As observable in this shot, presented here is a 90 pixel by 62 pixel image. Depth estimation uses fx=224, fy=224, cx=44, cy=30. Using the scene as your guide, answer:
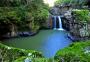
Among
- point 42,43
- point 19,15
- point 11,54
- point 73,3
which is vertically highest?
point 11,54

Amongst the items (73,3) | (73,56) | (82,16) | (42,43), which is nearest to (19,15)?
(42,43)

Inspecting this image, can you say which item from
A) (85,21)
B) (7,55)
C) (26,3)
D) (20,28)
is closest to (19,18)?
(20,28)

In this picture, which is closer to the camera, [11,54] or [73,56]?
[73,56]

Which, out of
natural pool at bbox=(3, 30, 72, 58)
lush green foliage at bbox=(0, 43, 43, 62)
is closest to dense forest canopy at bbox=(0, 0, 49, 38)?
natural pool at bbox=(3, 30, 72, 58)

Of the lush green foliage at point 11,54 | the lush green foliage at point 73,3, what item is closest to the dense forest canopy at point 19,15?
the lush green foliage at point 73,3

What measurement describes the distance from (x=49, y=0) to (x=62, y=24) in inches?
425

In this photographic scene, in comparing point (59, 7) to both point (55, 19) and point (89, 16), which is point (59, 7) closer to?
point (55, 19)

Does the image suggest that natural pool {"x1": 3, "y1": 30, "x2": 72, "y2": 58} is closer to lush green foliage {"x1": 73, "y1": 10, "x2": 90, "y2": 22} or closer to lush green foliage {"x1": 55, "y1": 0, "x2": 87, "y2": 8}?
lush green foliage {"x1": 73, "y1": 10, "x2": 90, "y2": 22}

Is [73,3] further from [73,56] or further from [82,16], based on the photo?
[73,56]

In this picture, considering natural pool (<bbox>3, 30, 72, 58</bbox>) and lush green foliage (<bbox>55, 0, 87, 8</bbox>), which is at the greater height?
lush green foliage (<bbox>55, 0, 87, 8</bbox>)

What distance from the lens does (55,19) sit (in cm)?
3512

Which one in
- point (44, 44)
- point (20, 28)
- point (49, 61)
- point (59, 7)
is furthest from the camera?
point (59, 7)

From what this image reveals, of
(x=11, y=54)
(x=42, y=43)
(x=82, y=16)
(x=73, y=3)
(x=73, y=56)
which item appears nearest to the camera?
(x=73, y=56)

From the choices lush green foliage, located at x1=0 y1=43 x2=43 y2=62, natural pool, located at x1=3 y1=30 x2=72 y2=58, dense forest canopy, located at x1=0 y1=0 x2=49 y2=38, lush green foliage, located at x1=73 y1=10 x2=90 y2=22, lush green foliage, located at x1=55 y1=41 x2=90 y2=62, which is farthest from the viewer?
dense forest canopy, located at x1=0 y1=0 x2=49 y2=38
